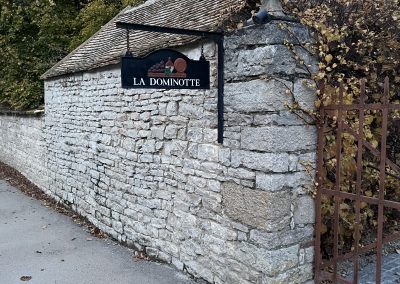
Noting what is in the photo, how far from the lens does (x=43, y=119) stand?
376 inches

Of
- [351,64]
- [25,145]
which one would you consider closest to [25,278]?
[351,64]

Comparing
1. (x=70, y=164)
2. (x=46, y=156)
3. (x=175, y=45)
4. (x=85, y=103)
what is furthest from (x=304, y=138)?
(x=46, y=156)

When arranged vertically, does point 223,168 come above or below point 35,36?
below

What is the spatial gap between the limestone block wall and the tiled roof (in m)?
1.64

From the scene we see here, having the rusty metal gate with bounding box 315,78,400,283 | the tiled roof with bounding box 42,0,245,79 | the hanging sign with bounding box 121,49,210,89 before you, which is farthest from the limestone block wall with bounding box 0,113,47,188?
the rusty metal gate with bounding box 315,78,400,283

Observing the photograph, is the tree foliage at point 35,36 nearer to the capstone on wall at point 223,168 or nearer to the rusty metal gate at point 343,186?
the capstone on wall at point 223,168

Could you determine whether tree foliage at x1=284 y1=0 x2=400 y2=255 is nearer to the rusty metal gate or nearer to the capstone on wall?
the rusty metal gate

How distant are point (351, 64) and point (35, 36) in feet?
40.6

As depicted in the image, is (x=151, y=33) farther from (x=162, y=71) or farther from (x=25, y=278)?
(x=25, y=278)

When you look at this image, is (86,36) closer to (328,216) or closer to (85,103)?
(85,103)

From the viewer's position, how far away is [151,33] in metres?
5.77

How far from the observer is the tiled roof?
4438 millimetres

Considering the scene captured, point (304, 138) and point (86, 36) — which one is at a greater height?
point (86, 36)

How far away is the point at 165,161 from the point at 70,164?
366cm
